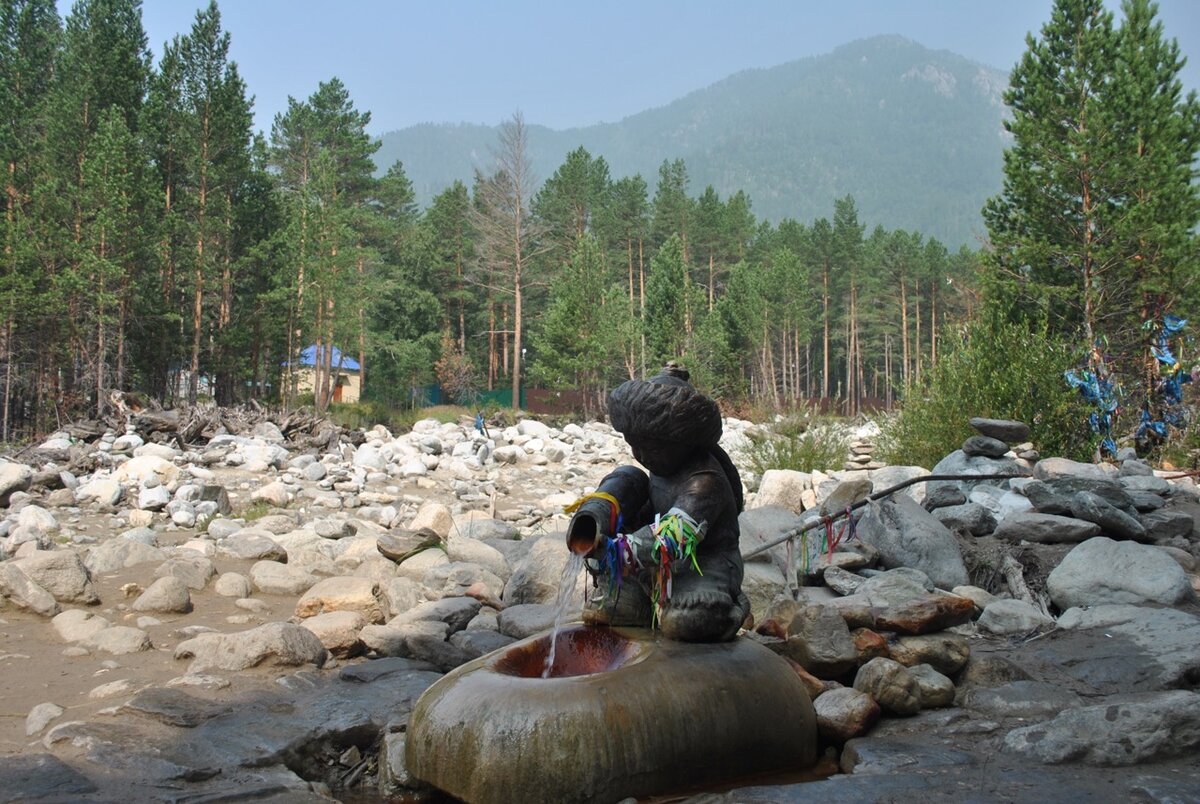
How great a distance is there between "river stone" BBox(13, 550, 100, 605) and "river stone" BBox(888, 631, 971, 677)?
552cm

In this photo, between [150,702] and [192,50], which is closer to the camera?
[150,702]

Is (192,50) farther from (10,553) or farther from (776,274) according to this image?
(776,274)

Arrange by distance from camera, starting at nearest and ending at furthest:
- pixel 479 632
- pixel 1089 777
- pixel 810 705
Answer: pixel 1089 777 → pixel 810 705 → pixel 479 632

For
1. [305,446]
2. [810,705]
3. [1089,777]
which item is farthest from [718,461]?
[305,446]

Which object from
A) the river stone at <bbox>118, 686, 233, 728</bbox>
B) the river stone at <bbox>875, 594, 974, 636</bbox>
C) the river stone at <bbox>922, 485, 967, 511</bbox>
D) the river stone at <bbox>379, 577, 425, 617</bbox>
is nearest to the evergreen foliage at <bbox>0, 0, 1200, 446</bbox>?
the river stone at <bbox>922, 485, 967, 511</bbox>

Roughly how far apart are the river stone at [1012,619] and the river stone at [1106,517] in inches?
74.2

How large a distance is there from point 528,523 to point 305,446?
847cm

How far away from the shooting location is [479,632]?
5520 millimetres

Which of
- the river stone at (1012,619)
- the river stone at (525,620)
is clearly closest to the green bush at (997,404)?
the river stone at (1012,619)

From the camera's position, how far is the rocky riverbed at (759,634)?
3.35m

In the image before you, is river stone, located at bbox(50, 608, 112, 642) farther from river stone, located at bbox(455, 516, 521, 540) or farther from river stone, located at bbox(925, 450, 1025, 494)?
river stone, located at bbox(925, 450, 1025, 494)

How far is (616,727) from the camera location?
3059 millimetres

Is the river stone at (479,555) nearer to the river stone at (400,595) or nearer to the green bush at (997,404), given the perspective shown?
the river stone at (400,595)

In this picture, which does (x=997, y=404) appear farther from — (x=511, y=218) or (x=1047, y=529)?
(x=511, y=218)
